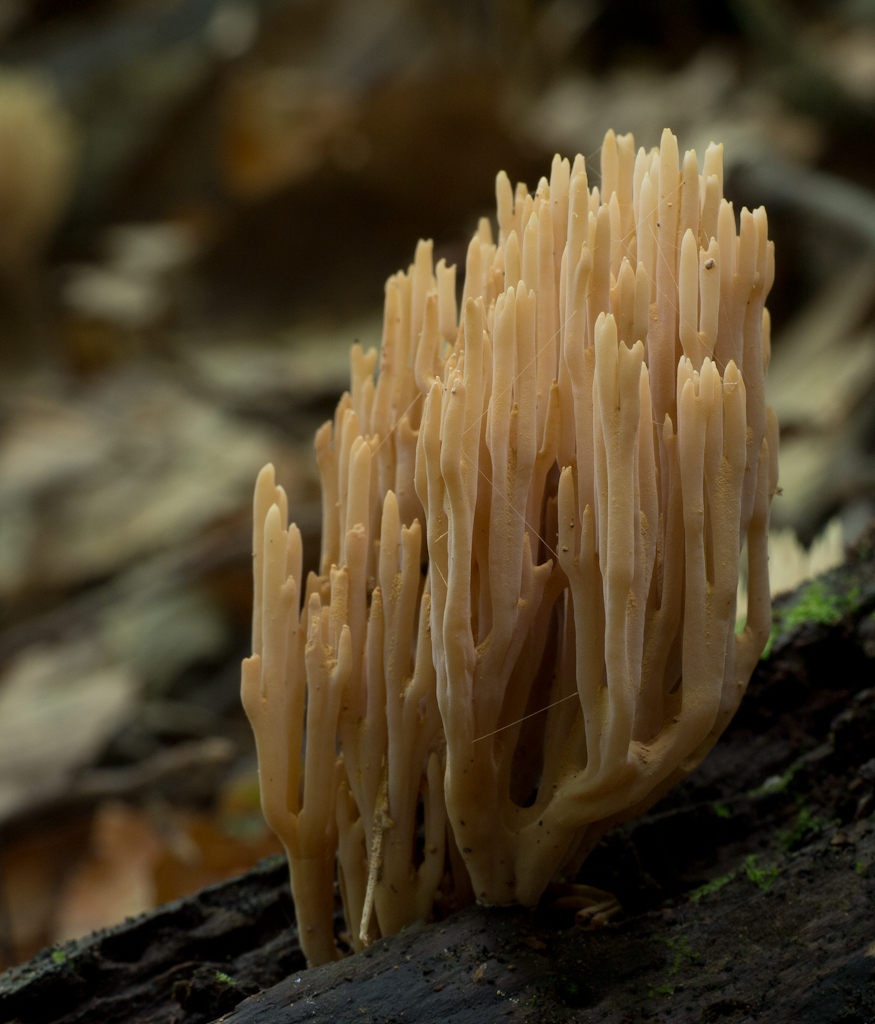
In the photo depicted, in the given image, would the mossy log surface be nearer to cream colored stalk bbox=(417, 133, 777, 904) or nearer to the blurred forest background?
cream colored stalk bbox=(417, 133, 777, 904)

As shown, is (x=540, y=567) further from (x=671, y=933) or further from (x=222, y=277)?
(x=222, y=277)

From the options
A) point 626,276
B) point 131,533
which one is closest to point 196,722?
point 131,533

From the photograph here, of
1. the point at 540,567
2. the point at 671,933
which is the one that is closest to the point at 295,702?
the point at 540,567

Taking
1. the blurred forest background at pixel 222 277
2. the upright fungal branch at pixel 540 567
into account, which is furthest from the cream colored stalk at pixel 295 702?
the blurred forest background at pixel 222 277

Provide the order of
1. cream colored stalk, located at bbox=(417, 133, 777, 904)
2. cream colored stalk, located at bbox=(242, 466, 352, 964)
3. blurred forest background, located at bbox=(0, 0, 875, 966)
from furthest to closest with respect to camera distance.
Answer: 1. blurred forest background, located at bbox=(0, 0, 875, 966)
2. cream colored stalk, located at bbox=(242, 466, 352, 964)
3. cream colored stalk, located at bbox=(417, 133, 777, 904)

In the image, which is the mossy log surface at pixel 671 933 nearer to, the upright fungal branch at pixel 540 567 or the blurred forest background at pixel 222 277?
the upright fungal branch at pixel 540 567

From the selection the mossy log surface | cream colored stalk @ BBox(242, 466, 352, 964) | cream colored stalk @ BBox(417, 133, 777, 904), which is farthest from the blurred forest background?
cream colored stalk @ BBox(417, 133, 777, 904)

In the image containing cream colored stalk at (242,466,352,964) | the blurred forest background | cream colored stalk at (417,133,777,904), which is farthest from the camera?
the blurred forest background
